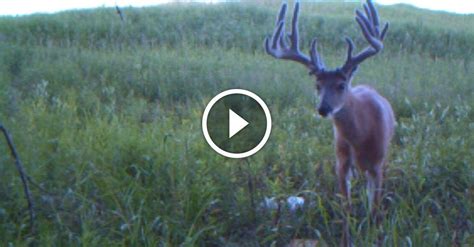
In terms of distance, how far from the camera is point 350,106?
6.26 meters

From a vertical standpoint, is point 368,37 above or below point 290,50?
above

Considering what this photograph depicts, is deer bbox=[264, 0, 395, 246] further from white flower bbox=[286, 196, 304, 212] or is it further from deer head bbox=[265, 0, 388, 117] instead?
white flower bbox=[286, 196, 304, 212]

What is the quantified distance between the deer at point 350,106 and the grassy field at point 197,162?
0.17m

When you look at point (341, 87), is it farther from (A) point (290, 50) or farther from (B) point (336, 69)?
(A) point (290, 50)

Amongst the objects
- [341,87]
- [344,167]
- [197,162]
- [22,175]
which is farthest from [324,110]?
[22,175]

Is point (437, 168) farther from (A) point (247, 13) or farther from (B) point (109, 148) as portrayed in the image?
(A) point (247, 13)

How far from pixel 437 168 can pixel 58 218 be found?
9.15 feet

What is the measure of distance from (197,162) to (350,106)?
1287mm

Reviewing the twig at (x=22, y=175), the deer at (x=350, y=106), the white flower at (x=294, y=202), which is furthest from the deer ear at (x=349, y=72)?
the twig at (x=22, y=175)

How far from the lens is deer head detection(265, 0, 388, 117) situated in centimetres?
599

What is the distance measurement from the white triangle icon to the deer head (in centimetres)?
57

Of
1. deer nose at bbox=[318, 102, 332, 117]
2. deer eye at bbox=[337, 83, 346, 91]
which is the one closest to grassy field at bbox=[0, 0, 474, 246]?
deer nose at bbox=[318, 102, 332, 117]

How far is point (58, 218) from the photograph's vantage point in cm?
508

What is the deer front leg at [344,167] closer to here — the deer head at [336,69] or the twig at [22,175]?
the deer head at [336,69]
